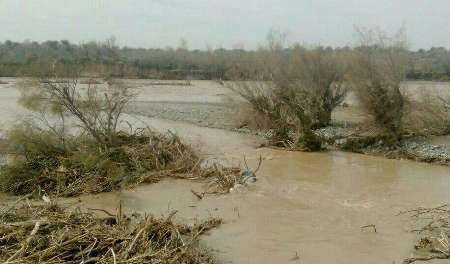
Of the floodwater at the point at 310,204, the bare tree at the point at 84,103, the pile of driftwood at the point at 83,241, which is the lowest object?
the floodwater at the point at 310,204

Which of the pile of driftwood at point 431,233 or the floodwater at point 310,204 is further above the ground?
the pile of driftwood at point 431,233

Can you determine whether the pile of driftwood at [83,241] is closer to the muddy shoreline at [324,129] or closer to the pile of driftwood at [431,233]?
the pile of driftwood at [431,233]

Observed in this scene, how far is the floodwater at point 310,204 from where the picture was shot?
11.2 m

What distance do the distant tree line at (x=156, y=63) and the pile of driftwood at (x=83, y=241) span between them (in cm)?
987

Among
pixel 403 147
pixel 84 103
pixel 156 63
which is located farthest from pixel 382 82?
pixel 156 63

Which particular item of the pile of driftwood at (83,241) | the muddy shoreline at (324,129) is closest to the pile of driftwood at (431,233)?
the pile of driftwood at (83,241)

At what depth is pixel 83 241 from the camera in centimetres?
931

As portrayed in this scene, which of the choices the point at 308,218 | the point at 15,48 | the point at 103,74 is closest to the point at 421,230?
the point at 308,218

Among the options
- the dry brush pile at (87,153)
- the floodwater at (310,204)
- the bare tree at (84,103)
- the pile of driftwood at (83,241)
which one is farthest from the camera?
the bare tree at (84,103)

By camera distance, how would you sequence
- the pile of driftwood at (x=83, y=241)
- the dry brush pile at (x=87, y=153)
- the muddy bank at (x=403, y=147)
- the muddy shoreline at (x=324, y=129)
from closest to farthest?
1. the pile of driftwood at (x=83, y=241)
2. the dry brush pile at (x=87, y=153)
3. the muddy bank at (x=403, y=147)
4. the muddy shoreline at (x=324, y=129)

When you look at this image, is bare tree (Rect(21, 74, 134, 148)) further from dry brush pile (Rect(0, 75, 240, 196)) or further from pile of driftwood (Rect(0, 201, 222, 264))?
pile of driftwood (Rect(0, 201, 222, 264))

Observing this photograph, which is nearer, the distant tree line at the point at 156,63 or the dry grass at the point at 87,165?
the dry grass at the point at 87,165

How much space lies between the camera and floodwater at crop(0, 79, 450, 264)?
1123cm

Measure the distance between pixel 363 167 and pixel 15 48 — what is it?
10561 cm
